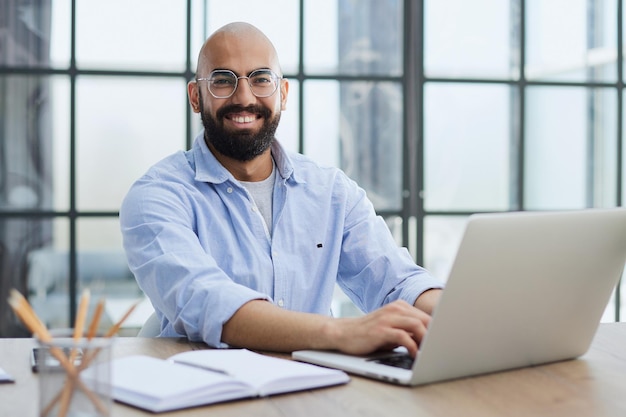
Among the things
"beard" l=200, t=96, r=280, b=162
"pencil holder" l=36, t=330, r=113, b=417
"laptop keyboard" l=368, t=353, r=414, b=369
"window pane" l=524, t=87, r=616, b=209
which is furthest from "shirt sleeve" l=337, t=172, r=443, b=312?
"window pane" l=524, t=87, r=616, b=209

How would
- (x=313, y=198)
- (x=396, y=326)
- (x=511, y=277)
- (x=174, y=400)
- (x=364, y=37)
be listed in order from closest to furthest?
(x=174, y=400) → (x=511, y=277) → (x=396, y=326) → (x=313, y=198) → (x=364, y=37)

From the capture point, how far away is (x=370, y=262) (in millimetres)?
2322

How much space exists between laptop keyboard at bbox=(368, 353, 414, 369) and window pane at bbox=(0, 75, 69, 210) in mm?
2398

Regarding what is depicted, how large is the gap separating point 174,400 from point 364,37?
2808 millimetres

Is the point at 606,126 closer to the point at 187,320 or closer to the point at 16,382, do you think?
the point at 187,320

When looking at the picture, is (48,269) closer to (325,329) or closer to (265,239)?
(265,239)

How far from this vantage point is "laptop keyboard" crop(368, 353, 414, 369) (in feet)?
4.96

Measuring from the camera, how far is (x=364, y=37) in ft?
12.6

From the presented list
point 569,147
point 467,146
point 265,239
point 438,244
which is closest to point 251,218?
Answer: point 265,239

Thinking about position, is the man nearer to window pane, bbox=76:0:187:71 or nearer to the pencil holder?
the pencil holder

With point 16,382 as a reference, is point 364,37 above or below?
above

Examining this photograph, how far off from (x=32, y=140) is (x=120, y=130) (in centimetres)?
35

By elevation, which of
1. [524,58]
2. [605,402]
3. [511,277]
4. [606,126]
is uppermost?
[524,58]

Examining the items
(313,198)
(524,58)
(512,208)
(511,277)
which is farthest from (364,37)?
(511,277)
